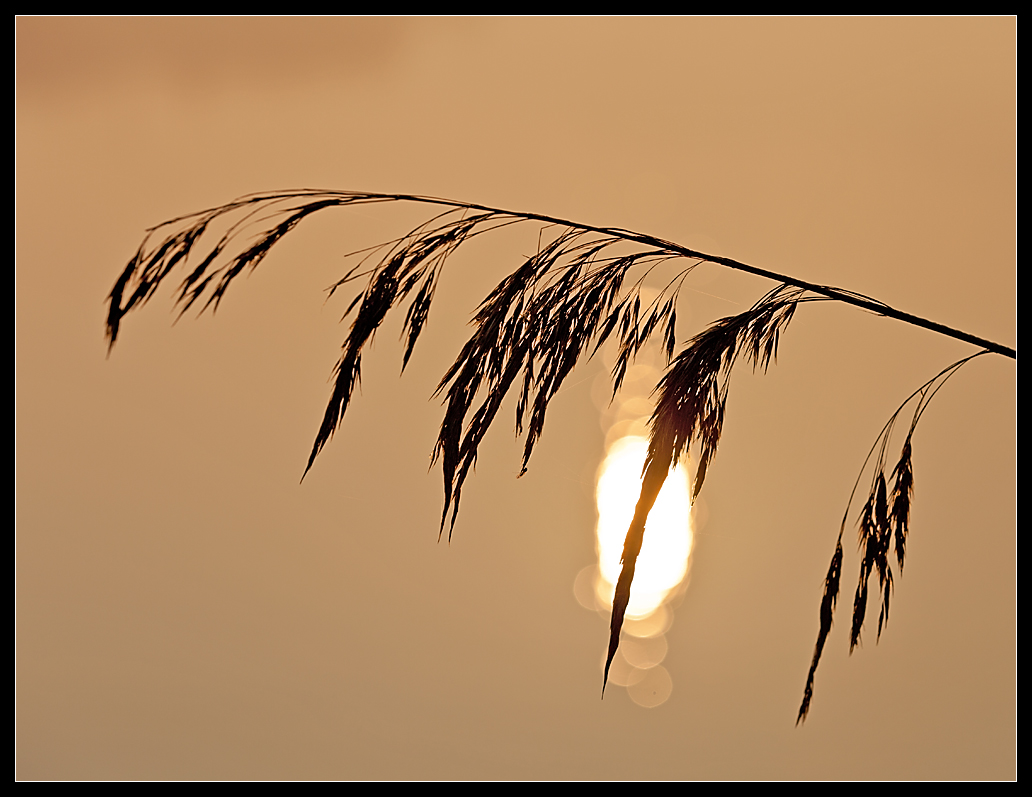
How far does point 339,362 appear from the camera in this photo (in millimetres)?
1051

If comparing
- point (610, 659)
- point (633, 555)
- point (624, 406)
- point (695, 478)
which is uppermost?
point (624, 406)

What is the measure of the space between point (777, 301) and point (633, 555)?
42cm

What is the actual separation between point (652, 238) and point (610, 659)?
0.50 m

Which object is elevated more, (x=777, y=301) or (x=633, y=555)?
(x=777, y=301)

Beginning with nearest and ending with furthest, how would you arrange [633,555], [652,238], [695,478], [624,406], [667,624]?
[633,555] → [652,238] → [695,478] → [624,406] → [667,624]

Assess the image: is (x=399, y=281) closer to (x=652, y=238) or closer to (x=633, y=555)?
(x=652, y=238)

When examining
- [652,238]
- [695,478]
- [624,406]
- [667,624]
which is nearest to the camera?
[652,238]

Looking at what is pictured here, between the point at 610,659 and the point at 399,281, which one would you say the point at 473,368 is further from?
the point at 610,659

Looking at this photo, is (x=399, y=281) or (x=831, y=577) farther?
(x=831, y=577)

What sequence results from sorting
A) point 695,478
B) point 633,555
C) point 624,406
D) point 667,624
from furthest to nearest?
point 667,624, point 624,406, point 695,478, point 633,555

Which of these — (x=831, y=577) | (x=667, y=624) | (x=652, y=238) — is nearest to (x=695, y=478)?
(x=831, y=577)

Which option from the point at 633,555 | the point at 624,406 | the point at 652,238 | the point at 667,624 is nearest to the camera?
the point at 633,555
